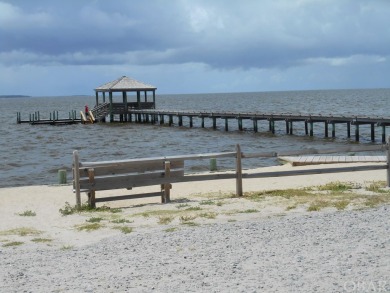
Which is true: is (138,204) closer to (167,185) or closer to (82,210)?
(167,185)

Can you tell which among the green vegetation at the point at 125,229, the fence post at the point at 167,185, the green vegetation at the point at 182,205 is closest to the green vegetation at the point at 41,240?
the green vegetation at the point at 125,229

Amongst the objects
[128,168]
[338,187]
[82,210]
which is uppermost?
[128,168]

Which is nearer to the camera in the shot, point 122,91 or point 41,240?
point 41,240

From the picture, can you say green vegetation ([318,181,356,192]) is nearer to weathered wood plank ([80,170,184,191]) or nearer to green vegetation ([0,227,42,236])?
weathered wood plank ([80,170,184,191])

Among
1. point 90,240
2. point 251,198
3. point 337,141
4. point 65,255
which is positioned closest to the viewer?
point 65,255

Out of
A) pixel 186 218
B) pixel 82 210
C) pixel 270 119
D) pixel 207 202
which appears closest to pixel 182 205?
pixel 207 202

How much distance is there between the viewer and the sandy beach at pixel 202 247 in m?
6.51

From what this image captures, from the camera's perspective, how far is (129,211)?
1174cm

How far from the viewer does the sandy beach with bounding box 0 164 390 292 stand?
21.4 ft

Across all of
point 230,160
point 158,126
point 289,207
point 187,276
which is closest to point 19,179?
point 230,160

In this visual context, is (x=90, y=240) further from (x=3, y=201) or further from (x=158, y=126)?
(x=158, y=126)

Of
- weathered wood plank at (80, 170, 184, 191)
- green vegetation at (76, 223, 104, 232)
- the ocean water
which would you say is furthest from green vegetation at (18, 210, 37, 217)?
the ocean water

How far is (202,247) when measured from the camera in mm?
8117

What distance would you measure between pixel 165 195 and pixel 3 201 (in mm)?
4571
